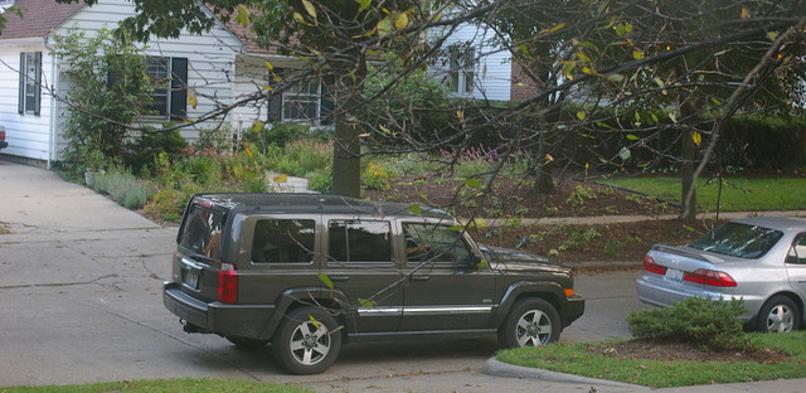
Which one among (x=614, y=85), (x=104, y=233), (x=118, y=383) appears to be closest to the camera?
(x=614, y=85)

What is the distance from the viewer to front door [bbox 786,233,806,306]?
12898 mm

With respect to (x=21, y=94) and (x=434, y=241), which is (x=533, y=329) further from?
(x=21, y=94)

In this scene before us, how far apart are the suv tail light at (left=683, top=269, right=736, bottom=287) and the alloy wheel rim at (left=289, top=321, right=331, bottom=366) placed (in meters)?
4.80

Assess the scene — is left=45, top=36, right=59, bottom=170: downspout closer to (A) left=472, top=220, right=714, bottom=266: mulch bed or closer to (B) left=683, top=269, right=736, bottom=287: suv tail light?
(A) left=472, top=220, right=714, bottom=266: mulch bed

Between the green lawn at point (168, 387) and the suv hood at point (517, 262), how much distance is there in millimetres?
3214

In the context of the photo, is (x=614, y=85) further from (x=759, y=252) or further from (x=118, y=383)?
(x=759, y=252)

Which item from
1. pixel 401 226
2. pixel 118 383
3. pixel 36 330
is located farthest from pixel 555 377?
pixel 36 330

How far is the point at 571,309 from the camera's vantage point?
472 inches

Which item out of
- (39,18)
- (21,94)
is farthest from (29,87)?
(39,18)

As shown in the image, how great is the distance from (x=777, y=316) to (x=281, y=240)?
6.32 meters

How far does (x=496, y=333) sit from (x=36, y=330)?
518 centimetres

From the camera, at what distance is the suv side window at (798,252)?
13055 millimetres

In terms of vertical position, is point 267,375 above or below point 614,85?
below

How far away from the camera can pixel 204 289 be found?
10.3 metres
